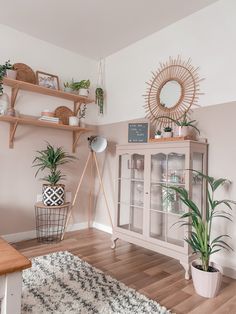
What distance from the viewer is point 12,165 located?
2.87 m

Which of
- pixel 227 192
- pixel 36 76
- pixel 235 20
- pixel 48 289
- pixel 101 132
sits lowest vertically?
pixel 48 289

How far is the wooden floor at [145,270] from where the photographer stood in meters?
1.68

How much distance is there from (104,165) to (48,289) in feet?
6.64

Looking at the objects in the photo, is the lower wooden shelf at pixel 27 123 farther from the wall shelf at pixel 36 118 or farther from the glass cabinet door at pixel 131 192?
the glass cabinet door at pixel 131 192

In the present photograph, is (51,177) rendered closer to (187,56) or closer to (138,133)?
(138,133)

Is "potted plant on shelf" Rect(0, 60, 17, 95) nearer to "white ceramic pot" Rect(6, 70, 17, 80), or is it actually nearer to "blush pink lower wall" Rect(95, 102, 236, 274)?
"white ceramic pot" Rect(6, 70, 17, 80)

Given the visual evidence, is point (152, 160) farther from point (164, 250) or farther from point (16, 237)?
point (16, 237)

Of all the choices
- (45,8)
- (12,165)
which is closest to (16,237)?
(12,165)

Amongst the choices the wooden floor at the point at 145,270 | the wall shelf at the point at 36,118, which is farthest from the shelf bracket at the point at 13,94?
the wooden floor at the point at 145,270

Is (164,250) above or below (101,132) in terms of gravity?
below

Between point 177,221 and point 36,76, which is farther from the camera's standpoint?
point 36,76

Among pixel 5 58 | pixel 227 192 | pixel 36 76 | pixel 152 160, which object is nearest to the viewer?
pixel 227 192

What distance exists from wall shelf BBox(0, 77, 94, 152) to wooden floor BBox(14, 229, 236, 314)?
1293 mm

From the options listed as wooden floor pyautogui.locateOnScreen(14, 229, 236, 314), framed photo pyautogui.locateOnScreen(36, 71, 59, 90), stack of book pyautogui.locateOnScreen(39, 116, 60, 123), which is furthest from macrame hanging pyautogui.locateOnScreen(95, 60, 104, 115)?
wooden floor pyautogui.locateOnScreen(14, 229, 236, 314)
